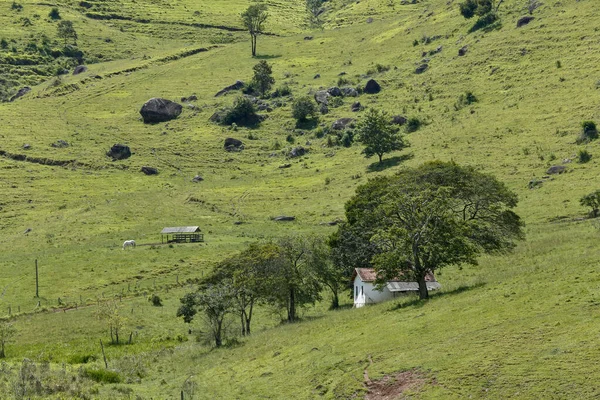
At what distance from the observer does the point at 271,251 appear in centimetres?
7106

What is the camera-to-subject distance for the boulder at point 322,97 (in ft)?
565

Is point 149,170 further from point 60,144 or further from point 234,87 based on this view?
point 234,87

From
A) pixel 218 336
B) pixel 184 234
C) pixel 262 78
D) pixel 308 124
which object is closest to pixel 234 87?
pixel 262 78

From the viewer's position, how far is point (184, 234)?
108 metres

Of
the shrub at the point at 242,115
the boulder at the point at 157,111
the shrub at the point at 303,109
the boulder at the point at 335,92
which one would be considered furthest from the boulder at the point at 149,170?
the boulder at the point at 335,92

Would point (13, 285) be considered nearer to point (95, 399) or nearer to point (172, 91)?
point (95, 399)

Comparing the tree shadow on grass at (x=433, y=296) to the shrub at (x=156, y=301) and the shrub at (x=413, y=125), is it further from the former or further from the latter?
the shrub at (x=413, y=125)

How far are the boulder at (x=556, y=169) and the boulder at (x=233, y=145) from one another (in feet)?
226

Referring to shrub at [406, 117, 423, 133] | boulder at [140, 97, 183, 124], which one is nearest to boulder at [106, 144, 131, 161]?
boulder at [140, 97, 183, 124]

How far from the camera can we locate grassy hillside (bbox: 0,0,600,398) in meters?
41.6

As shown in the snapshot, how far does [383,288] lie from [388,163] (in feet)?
216

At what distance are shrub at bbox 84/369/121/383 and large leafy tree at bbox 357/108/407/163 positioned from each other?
86.2 metres

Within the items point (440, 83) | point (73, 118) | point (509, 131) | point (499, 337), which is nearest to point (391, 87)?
point (440, 83)

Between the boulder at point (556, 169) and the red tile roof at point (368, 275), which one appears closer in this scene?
the red tile roof at point (368, 275)
